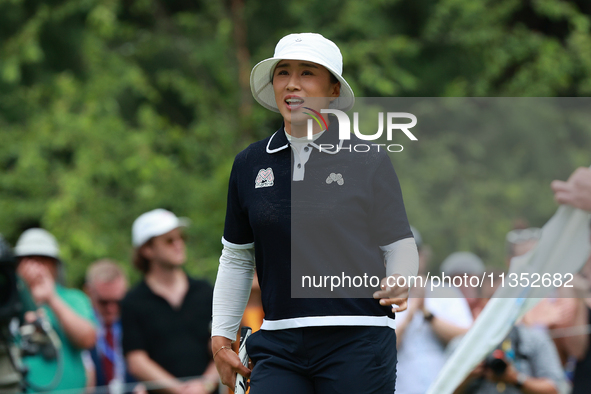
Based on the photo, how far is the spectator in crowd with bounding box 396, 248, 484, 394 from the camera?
13.7ft

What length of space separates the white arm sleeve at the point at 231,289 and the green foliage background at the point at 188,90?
24.0 ft

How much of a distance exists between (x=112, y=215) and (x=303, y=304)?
885 cm

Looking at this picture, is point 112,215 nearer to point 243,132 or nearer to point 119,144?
point 119,144

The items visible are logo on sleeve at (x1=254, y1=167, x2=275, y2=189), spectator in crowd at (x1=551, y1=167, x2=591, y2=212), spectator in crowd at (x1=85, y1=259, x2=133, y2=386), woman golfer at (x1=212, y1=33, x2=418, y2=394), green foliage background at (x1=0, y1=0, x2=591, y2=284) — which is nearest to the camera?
woman golfer at (x1=212, y1=33, x2=418, y2=394)

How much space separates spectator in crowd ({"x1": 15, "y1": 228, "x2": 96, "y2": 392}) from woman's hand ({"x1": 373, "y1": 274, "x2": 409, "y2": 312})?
3452 mm

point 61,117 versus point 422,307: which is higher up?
point 61,117

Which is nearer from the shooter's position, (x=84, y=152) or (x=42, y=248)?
(x=42, y=248)

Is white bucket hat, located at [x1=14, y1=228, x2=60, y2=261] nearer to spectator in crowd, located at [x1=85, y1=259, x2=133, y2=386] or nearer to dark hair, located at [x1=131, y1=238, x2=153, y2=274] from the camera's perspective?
spectator in crowd, located at [x1=85, y1=259, x2=133, y2=386]

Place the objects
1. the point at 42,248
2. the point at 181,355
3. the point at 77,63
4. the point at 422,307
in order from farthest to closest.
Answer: the point at 77,63, the point at 42,248, the point at 181,355, the point at 422,307

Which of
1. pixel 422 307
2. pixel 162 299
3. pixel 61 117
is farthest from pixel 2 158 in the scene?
pixel 422 307

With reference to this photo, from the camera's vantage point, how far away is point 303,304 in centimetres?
241

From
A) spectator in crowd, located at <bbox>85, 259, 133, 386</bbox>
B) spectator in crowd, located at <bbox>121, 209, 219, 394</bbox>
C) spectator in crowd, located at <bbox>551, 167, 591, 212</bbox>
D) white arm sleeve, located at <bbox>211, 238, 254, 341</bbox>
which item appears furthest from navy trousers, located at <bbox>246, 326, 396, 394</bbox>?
spectator in crowd, located at <bbox>85, 259, 133, 386</bbox>

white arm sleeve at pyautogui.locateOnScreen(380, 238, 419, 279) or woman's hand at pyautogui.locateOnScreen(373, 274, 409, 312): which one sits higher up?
white arm sleeve at pyautogui.locateOnScreen(380, 238, 419, 279)

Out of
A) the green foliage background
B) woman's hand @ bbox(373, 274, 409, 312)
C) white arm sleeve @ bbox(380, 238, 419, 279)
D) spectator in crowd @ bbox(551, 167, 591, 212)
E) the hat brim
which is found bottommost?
woman's hand @ bbox(373, 274, 409, 312)
